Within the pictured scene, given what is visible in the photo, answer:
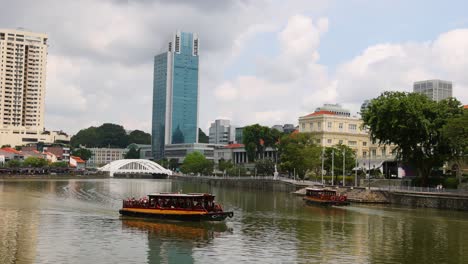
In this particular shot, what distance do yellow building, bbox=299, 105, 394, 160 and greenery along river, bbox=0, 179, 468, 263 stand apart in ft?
264

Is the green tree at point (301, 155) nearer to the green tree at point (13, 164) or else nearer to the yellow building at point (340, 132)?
the yellow building at point (340, 132)

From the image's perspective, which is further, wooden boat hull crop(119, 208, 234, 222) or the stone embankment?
the stone embankment

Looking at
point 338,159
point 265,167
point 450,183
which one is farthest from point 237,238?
point 265,167

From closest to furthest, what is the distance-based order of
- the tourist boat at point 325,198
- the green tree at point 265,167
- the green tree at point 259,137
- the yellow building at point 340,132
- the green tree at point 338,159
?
the tourist boat at point 325,198, the green tree at point 338,159, the yellow building at point 340,132, the green tree at point 265,167, the green tree at point 259,137

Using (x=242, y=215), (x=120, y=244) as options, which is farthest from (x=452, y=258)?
(x=242, y=215)

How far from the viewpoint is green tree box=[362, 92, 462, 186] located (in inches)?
3359

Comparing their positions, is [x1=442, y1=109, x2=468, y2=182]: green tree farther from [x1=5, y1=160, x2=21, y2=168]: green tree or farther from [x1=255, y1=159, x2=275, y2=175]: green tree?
[x1=5, y1=160, x2=21, y2=168]: green tree

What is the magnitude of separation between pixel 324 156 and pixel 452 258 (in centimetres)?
8340

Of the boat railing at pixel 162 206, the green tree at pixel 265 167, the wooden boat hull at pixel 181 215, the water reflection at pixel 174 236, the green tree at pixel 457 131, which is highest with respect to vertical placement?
the green tree at pixel 457 131

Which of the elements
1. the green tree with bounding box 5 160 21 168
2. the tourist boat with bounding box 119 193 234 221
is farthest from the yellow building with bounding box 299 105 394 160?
the green tree with bounding box 5 160 21 168

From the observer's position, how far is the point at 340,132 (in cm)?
15038

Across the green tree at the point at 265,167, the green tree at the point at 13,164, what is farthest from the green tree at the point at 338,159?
the green tree at the point at 13,164

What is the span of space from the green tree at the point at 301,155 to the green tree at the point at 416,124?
34647 millimetres

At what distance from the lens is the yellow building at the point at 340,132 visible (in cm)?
14925
